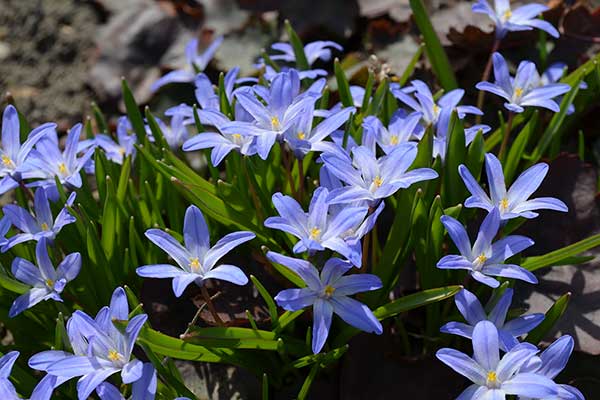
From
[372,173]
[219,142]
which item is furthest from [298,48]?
[372,173]

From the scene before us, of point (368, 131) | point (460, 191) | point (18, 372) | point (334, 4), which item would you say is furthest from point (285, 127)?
point (334, 4)

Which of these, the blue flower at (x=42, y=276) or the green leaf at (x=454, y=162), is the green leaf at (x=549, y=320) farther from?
the blue flower at (x=42, y=276)

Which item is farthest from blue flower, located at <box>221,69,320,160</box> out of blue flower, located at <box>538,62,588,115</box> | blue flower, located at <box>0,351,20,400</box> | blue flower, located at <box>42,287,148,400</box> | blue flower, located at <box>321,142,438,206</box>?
blue flower, located at <box>538,62,588,115</box>

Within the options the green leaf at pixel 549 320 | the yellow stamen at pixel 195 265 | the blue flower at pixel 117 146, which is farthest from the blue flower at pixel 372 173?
the blue flower at pixel 117 146

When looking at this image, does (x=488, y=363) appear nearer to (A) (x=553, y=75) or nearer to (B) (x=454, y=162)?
(B) (x=454, y=162)

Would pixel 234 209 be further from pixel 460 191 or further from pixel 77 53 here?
pixel 77 53

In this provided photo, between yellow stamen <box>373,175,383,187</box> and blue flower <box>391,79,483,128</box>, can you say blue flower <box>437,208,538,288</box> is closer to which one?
yellow stamen <box>373,175,383,187</box>
